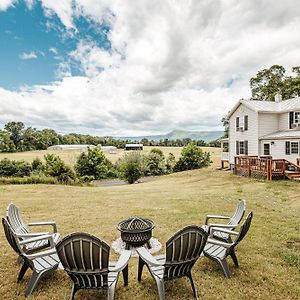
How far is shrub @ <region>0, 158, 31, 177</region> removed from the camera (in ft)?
107

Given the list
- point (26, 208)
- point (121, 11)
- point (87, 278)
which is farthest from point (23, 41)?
point (87, 278)

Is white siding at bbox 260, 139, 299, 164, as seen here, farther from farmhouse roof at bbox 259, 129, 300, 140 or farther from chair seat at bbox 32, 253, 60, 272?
chair seat at bbox 32, 253, 60, 272

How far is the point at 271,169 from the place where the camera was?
15.7 m

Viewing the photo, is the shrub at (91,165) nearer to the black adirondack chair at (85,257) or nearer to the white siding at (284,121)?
the white siding at (284,121)

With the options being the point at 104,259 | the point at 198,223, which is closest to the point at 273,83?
the point at 198,223

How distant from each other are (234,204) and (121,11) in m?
10.8

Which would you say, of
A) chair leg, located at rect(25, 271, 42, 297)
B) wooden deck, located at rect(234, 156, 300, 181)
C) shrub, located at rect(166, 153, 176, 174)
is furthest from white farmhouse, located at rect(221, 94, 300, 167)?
shrub, located at rect(166, 153, 176, 174)

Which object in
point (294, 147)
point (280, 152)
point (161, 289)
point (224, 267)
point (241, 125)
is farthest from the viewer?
point (241, 125)

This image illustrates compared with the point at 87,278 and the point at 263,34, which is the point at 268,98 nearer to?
the point at 263,34

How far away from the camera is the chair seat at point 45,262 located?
378cm

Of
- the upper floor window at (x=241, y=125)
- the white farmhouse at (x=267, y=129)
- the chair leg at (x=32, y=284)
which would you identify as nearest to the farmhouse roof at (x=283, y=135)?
the white farmhouse at (x=267, y=129)

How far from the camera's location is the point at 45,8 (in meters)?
12.9

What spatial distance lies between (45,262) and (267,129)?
2051 centimetres

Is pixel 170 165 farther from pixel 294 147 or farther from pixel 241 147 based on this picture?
pixel 294 147
